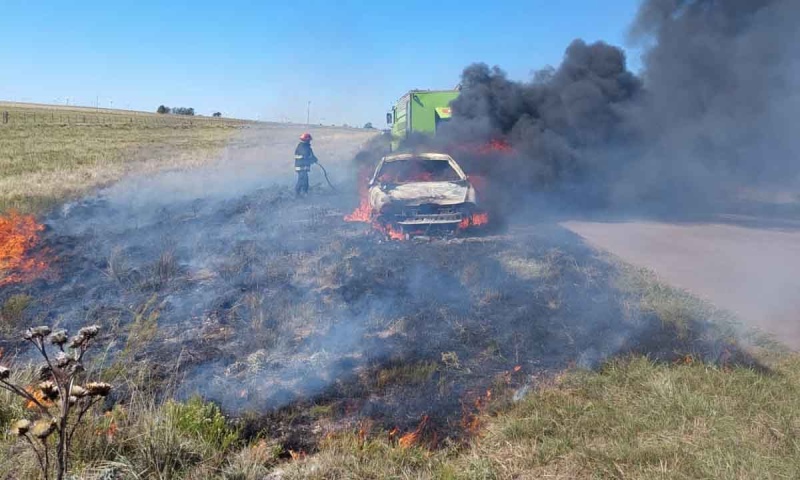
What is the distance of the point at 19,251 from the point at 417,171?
6286 mm

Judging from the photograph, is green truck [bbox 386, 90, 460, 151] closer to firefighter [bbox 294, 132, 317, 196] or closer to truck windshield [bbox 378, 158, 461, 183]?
firefighter [bbox 294, 132, 317, 196]

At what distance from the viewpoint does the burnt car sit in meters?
8.93

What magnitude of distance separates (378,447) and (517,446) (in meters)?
0.83

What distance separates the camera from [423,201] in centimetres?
900

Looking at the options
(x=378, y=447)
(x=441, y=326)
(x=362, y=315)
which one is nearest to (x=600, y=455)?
(x=378, y=447)

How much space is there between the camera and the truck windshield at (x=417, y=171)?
33.1 feet

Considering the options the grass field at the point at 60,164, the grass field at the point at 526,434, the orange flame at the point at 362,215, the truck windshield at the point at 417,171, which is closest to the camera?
A: the grass field at the point at 526,434

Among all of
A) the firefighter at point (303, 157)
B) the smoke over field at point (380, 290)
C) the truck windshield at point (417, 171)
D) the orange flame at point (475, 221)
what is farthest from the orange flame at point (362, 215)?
the firefighter at point (303, 157)

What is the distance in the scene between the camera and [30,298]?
6188 mm

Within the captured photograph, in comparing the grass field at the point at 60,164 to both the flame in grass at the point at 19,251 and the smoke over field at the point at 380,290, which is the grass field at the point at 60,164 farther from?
the flame in grass at the point at 19,251

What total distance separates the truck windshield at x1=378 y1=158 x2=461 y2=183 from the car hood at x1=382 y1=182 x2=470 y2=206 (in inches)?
16.2

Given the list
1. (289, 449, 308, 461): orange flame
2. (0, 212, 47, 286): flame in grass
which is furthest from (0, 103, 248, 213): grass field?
(289, 449, 308, 461): orange flame

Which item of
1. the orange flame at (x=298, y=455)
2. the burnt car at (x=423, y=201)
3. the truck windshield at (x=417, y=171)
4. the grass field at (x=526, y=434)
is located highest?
the truck windshield at (x=417, y=171)

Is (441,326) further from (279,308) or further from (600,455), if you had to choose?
(600,455)
